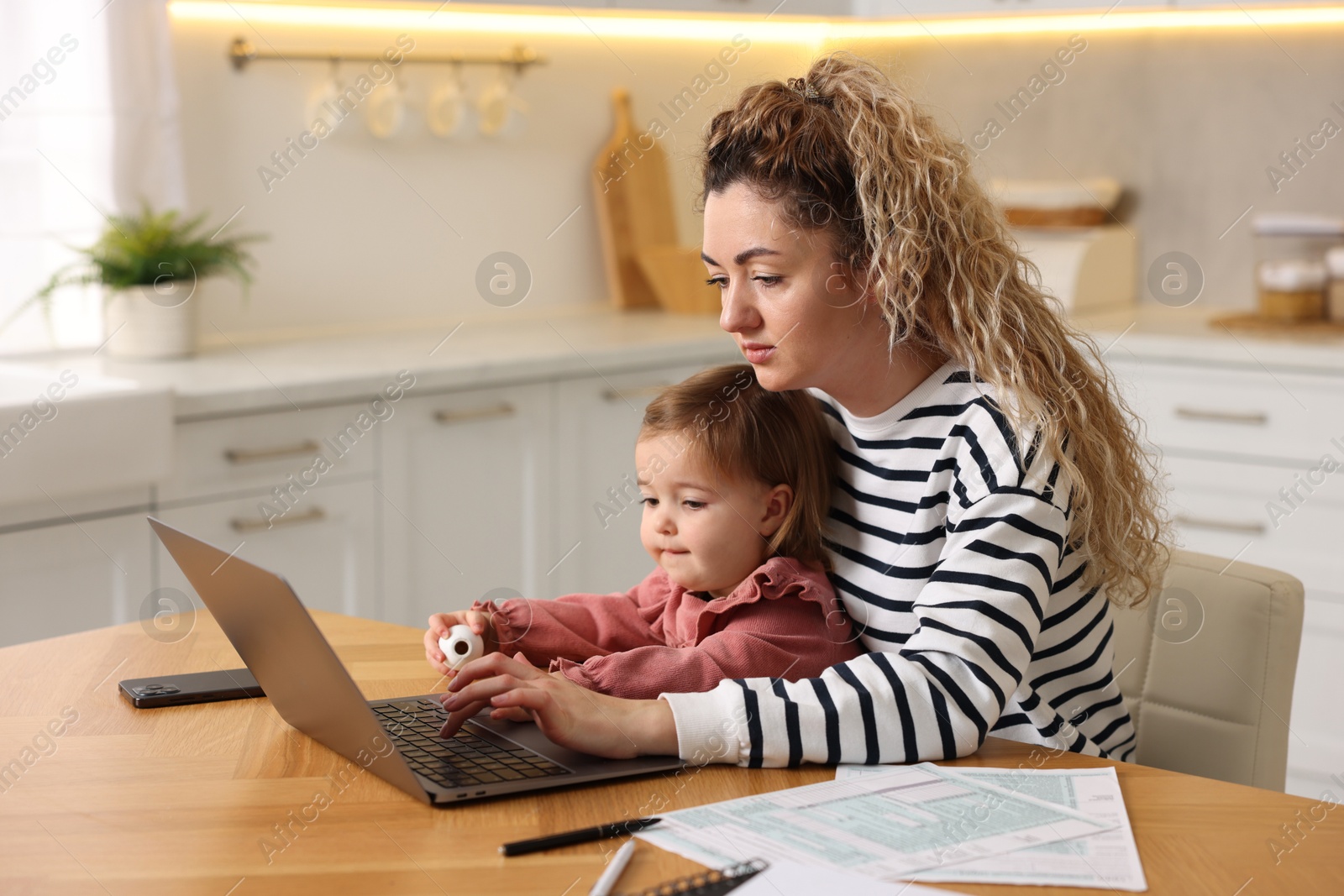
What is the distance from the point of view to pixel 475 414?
2635 mm

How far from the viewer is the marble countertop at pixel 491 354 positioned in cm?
235

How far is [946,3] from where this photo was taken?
134 inches

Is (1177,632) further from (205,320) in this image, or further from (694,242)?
(694,242)

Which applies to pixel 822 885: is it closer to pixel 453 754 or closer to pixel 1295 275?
pixel 453 754

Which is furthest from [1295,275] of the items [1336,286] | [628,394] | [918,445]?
[918,445]

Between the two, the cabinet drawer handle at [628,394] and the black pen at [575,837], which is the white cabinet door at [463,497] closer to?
the cabinet drawer handle at [628,394]

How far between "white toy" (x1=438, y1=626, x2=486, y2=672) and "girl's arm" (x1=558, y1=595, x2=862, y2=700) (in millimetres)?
82

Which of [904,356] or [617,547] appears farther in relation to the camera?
[617,547]

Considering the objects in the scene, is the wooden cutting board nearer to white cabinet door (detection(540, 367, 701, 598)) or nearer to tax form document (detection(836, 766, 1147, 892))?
white cabinet door (detection(540, 367, 701, 598))

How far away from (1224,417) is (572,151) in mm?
1695

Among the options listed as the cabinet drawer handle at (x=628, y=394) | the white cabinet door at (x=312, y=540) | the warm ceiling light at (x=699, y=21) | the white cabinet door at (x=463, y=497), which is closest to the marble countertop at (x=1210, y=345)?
the warm ceiling light at (x=699, y=21)

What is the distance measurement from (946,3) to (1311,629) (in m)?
1.73

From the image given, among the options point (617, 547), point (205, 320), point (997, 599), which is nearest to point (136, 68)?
point (205, 320)

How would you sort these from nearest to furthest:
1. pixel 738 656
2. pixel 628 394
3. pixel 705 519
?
pixel 738 656 < pixel 705 519 < pixel 628 394
